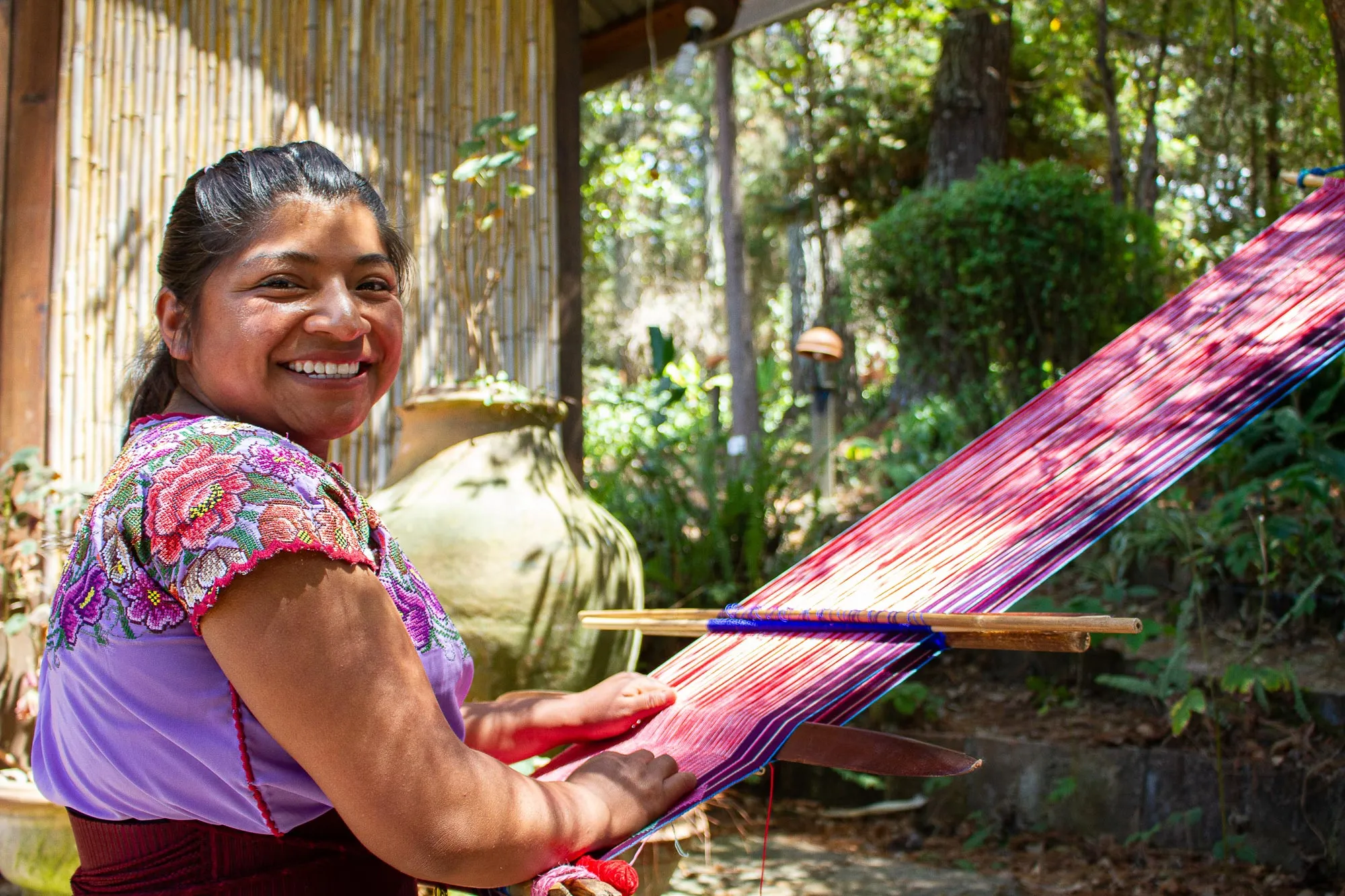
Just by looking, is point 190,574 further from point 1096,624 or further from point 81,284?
point 81,284

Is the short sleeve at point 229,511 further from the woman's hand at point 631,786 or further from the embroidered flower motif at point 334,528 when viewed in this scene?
the woman's hand at point 631,786

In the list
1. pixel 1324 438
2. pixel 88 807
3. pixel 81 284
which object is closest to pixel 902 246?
pixel 1324 438

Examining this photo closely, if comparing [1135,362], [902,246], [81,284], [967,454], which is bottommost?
[967,454]

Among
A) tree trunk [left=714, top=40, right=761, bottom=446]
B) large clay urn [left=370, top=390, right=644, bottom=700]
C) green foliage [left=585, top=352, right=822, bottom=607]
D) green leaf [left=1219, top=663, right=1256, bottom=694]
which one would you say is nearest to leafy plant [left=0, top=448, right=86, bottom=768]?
large clay urn [left=370, top=390, right=644, bottom=700]

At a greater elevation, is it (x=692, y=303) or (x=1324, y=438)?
(x=692, y=303)

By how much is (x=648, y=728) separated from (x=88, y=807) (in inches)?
22.1

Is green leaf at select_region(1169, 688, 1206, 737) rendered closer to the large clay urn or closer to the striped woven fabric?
the striped woven fabric

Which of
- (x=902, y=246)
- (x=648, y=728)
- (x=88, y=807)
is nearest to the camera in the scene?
(x=88, y=807)

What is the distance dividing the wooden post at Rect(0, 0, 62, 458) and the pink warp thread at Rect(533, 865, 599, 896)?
2567 millimetres

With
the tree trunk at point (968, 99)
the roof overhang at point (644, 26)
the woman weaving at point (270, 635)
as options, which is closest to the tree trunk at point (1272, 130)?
the tree trunk at point (968, 99)

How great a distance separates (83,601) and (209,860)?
0.78ft

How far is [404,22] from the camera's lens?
3287 mm

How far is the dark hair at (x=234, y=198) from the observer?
3.22ft

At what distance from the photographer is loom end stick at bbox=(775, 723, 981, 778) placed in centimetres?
110
